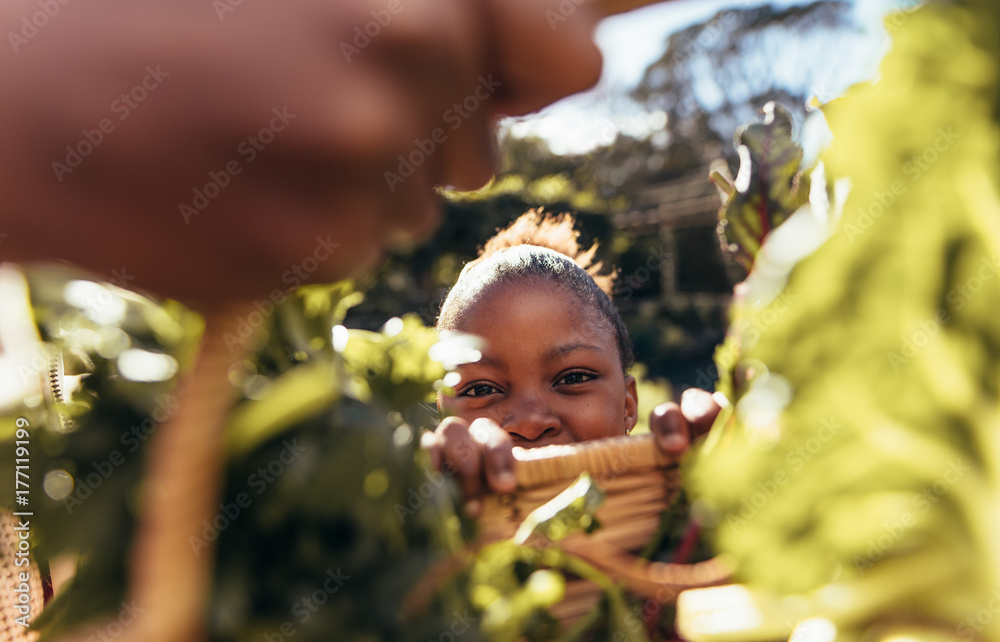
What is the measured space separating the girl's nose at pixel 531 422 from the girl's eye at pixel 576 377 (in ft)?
0.44

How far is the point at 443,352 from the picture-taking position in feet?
0.94

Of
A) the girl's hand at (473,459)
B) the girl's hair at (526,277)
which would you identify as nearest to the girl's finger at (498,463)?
the girl's hand at (473,459)

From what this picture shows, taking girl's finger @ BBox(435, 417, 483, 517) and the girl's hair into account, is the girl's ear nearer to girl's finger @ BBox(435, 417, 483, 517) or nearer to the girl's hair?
the girl's hair

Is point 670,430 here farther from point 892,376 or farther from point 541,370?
point 541,370

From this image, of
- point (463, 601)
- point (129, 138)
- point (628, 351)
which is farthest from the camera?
point (628, 351)

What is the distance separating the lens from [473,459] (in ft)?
1.52

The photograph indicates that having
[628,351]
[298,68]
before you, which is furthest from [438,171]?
[628,351]

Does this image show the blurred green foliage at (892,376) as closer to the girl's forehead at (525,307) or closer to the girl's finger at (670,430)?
the girl's finger at (670,430)

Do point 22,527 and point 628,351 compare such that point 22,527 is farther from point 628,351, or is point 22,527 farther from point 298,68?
point 628,351

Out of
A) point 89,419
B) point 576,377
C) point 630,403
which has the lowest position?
point 630,403

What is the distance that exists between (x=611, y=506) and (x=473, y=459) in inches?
4.4

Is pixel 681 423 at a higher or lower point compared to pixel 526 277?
lower

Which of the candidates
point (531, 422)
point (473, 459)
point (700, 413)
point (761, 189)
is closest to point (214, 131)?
point (473, 459)

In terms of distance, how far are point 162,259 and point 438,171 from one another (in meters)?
0.07
